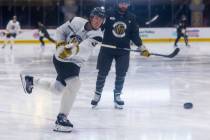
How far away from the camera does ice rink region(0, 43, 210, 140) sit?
17.3 feet

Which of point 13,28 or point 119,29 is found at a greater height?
point 119,29

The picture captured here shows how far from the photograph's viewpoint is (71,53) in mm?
5219

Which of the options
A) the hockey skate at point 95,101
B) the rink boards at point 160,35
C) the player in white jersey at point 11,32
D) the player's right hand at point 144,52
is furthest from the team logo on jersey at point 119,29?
the rink boards at point 160,35

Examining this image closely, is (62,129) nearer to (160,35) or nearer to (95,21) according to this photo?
(95,21)

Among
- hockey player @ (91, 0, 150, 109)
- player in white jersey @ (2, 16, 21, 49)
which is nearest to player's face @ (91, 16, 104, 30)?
hockey player @ (91, 0, 150, 109)

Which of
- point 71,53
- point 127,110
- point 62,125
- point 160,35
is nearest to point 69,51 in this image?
point 71,53

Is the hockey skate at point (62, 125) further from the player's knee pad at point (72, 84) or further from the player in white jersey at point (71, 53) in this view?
the player's knee pad at point (72, 84)

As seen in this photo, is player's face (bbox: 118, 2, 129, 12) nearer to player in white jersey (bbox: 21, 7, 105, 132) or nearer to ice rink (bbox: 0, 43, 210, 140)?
player in white jersey (bbox: 21, 7, 105, 132)

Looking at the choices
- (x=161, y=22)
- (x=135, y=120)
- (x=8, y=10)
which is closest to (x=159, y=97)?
(x=135, y=120)

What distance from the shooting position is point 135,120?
19.7 feet

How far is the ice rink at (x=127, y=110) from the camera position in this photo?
17.3 ft

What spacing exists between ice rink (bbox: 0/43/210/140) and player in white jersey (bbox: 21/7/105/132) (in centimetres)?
25

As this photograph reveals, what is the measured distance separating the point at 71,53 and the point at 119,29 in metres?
1.51

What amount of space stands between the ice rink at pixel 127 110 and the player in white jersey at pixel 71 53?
0.25 m
